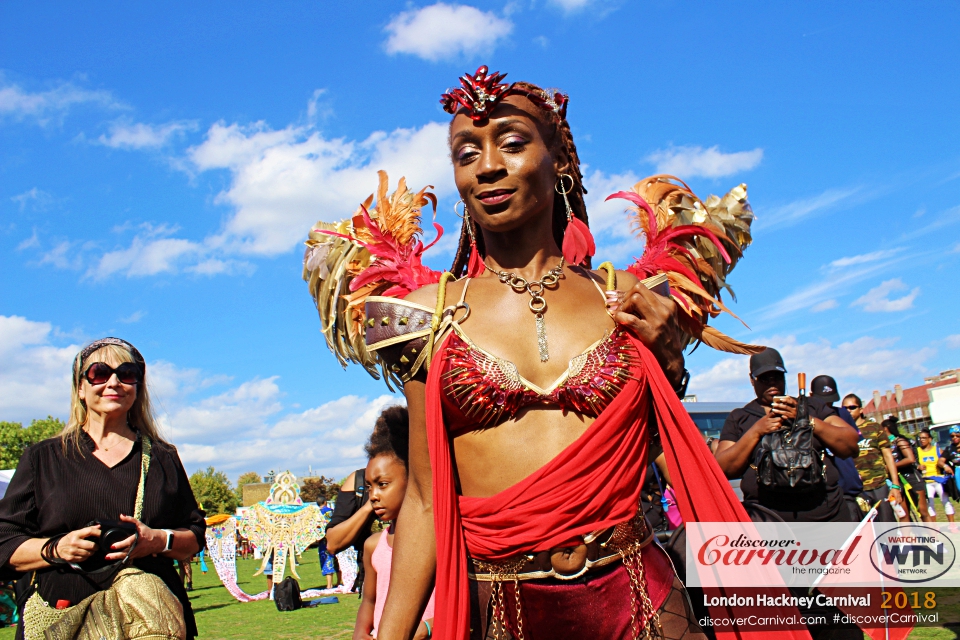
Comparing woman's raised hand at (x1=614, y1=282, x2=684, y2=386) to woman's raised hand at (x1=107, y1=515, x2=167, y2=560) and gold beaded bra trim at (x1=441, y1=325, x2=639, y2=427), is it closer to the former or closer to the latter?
gold beaded bra trim at (x1=441, y1=325, x2=639, y2=427)

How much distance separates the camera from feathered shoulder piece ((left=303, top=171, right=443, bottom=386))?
2779 millimetres

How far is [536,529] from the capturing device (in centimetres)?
202

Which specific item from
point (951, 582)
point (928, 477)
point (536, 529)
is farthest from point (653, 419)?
point (928, 477)

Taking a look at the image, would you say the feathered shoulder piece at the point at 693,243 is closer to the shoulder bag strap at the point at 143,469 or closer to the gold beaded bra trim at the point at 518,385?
the gold beaded bra trim at the point at 518,385

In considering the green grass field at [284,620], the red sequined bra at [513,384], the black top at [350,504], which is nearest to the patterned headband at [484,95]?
the red sequined bra at [513,384]

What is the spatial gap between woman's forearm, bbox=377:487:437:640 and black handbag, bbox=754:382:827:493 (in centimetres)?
364

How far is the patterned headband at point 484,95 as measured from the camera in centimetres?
235

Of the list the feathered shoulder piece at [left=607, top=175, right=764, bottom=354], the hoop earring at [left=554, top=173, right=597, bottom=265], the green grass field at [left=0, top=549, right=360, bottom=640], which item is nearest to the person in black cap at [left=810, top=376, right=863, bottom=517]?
the feathered shoulder piece at [left=607, top=175, right=764, bottom=354]

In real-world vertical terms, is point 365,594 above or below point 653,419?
below

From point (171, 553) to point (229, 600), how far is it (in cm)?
1284

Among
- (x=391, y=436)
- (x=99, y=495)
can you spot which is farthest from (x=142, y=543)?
(x=391, y=436)

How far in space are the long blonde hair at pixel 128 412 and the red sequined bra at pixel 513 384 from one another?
7.44 feet

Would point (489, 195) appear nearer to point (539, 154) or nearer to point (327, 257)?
point (539, 154)

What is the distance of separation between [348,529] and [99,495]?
2.44m
